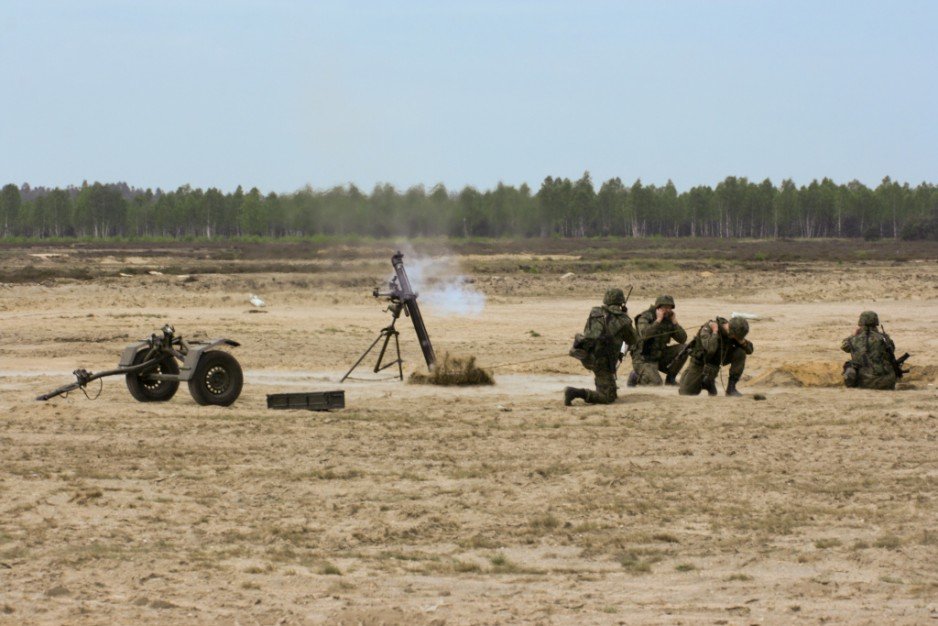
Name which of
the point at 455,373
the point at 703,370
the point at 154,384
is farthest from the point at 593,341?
the point at 154,384

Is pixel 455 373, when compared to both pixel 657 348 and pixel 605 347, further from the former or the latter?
pixel 605 347

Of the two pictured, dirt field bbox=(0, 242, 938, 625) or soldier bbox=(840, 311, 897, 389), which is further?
soldier bbox=(840, 311, 897, 389)

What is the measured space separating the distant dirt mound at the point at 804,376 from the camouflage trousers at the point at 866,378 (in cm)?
44

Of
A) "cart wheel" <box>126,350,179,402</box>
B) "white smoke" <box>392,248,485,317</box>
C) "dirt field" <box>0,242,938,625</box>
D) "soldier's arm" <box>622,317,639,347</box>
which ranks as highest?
"white smoke" <box>392,248,485,317</box>

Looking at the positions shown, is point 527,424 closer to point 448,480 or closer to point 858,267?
point 448,480

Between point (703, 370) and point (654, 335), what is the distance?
1.23 metres

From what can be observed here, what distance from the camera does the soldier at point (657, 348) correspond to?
58.0 feet

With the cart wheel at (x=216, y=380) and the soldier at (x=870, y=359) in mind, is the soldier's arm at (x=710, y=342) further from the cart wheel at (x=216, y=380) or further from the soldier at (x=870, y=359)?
the cart wheel at (x=216, y=380)

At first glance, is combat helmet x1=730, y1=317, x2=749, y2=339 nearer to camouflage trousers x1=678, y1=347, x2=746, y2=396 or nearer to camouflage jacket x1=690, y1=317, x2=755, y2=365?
camouflage jacket x1=690, y1=317, x2=755, y2=365

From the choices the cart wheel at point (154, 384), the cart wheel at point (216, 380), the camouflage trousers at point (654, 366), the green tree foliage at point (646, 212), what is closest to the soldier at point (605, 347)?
the camouflage trousers at point (654, 366)

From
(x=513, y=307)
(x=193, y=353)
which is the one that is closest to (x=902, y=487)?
(x=193, y=353)

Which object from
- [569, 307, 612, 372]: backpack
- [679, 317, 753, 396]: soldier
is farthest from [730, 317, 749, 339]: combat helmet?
[569, 307, 612, 372]: backpack

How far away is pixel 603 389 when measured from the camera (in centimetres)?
1595

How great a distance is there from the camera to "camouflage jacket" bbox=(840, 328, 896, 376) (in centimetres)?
1709
